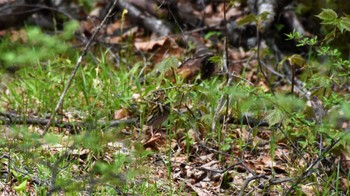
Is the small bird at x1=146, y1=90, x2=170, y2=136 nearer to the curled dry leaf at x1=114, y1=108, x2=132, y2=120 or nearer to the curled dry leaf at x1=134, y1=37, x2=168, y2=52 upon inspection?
the curled dry leaf at x1=114, y1=108, x2=132, y2=120

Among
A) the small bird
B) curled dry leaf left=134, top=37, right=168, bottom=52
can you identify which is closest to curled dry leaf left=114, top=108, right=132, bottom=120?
the small bird

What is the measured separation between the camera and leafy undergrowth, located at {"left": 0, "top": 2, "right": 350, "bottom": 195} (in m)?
3.02

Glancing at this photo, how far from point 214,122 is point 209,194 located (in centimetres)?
51

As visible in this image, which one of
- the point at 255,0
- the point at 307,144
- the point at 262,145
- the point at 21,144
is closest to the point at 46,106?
the point at 21,144

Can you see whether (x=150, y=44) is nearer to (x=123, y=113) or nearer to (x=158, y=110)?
(x=123, y=113)

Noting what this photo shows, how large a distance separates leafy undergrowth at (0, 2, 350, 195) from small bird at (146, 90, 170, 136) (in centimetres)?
5

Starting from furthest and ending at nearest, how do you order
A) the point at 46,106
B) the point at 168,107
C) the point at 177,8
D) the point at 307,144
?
the point at 177,8, the point at 46,106, the point at 168,107, the point at 307,144

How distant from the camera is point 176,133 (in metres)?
3.67

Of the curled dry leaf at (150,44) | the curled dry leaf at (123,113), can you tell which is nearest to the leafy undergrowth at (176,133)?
the curled dry leaf at (123,113)

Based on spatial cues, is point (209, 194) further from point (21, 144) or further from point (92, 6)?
point (92, 6)

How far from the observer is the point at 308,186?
3.17 m

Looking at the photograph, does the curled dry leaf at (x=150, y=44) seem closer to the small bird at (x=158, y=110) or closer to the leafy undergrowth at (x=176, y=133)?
the leafy undergrowth at (x=176, y=133)

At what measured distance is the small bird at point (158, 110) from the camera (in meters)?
3.68

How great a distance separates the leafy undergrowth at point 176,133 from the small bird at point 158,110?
0.05 m
